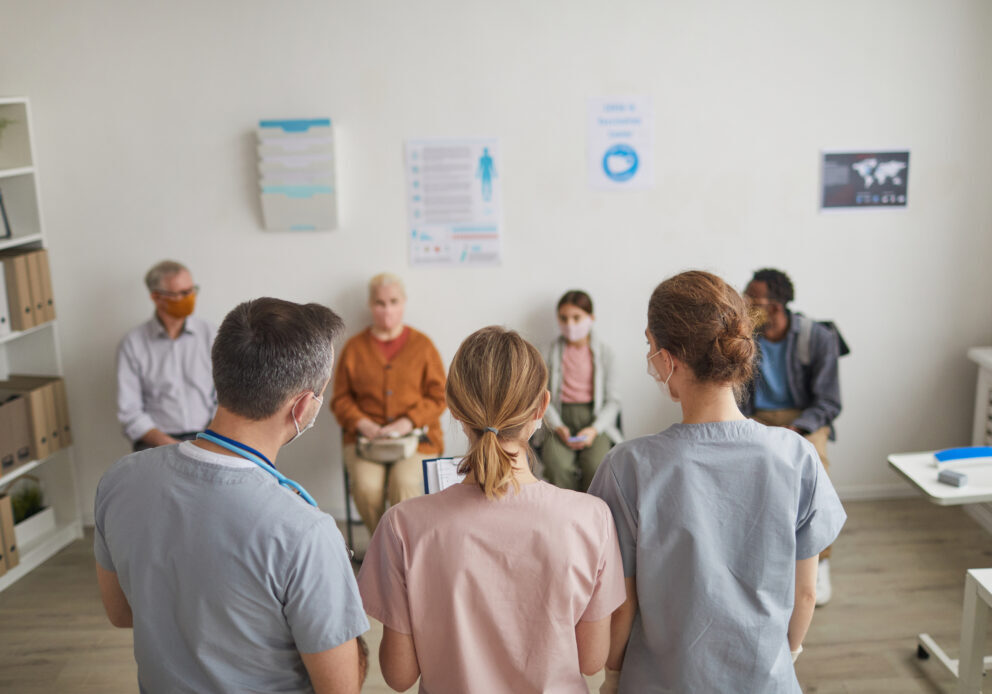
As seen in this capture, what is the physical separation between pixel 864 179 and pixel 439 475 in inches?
126

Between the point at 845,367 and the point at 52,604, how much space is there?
3.85 metres

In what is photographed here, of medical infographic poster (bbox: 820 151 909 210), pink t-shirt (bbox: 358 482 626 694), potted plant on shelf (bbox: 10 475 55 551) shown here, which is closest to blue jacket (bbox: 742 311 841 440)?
medical infographic poster (bbox: 820 151 909 210)

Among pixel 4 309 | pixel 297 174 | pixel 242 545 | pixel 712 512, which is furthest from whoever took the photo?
pixel 297 174

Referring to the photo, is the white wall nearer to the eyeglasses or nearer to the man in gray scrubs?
the eyeglasses

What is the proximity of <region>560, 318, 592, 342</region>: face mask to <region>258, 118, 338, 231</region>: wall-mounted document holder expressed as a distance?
1.22 m

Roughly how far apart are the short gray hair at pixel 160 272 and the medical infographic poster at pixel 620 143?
1977 mm

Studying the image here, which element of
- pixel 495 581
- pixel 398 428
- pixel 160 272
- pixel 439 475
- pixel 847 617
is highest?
pixel 160 272

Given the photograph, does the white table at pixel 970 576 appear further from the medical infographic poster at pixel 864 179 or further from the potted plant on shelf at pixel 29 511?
the potted plant on shelf at pixel 29 511

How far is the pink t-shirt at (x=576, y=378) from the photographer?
13.5 feet

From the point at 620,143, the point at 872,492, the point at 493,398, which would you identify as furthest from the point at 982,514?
the point at 493,398

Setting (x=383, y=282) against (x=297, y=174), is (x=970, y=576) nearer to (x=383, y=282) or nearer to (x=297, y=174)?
(x=383, y=282)

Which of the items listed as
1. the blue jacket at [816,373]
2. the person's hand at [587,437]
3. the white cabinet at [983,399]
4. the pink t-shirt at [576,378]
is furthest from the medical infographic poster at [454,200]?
the white cabinet at [983,399]

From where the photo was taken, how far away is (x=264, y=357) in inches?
59.4

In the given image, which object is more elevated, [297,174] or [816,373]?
[297,174]
